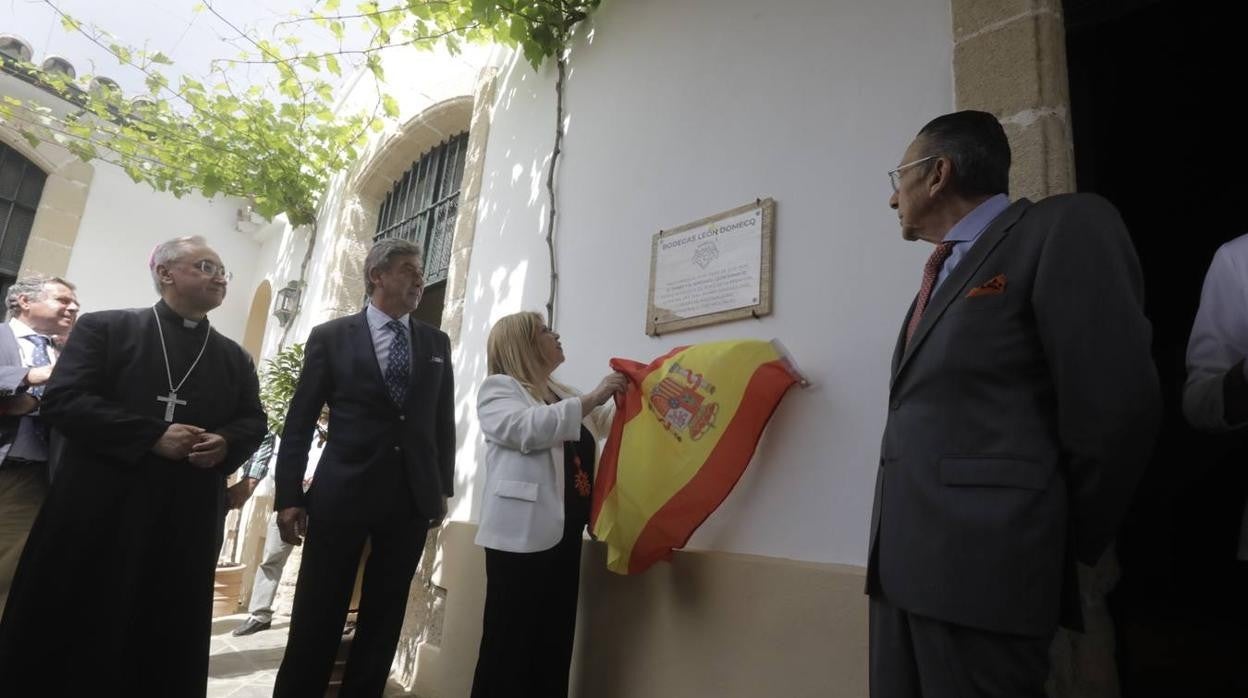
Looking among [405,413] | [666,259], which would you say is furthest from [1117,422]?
[405,413]

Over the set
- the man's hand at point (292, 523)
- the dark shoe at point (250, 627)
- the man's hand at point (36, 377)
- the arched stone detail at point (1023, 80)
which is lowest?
the dark shoe at point (250, 627)

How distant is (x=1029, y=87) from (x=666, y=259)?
56.0 inches

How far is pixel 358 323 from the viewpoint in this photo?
283cm

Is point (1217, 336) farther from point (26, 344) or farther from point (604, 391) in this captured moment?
point (26, 344)

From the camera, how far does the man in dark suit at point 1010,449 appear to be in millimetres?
1164

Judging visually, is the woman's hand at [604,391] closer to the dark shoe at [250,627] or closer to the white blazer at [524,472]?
the white blazer at [524,472]

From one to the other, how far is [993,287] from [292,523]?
2.40 m

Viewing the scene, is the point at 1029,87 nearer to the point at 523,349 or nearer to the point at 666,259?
the point at 666,259

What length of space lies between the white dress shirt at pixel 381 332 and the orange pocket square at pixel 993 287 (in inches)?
86.0

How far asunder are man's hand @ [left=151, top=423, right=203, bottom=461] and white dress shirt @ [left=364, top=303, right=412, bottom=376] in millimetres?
683

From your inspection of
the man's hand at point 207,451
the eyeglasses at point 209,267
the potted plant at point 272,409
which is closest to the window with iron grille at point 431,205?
the potted plant at point 272,409

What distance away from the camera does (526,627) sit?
246cm

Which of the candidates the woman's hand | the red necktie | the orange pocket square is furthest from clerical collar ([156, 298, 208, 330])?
the orange pocket square

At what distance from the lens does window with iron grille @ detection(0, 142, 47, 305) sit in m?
8.81
